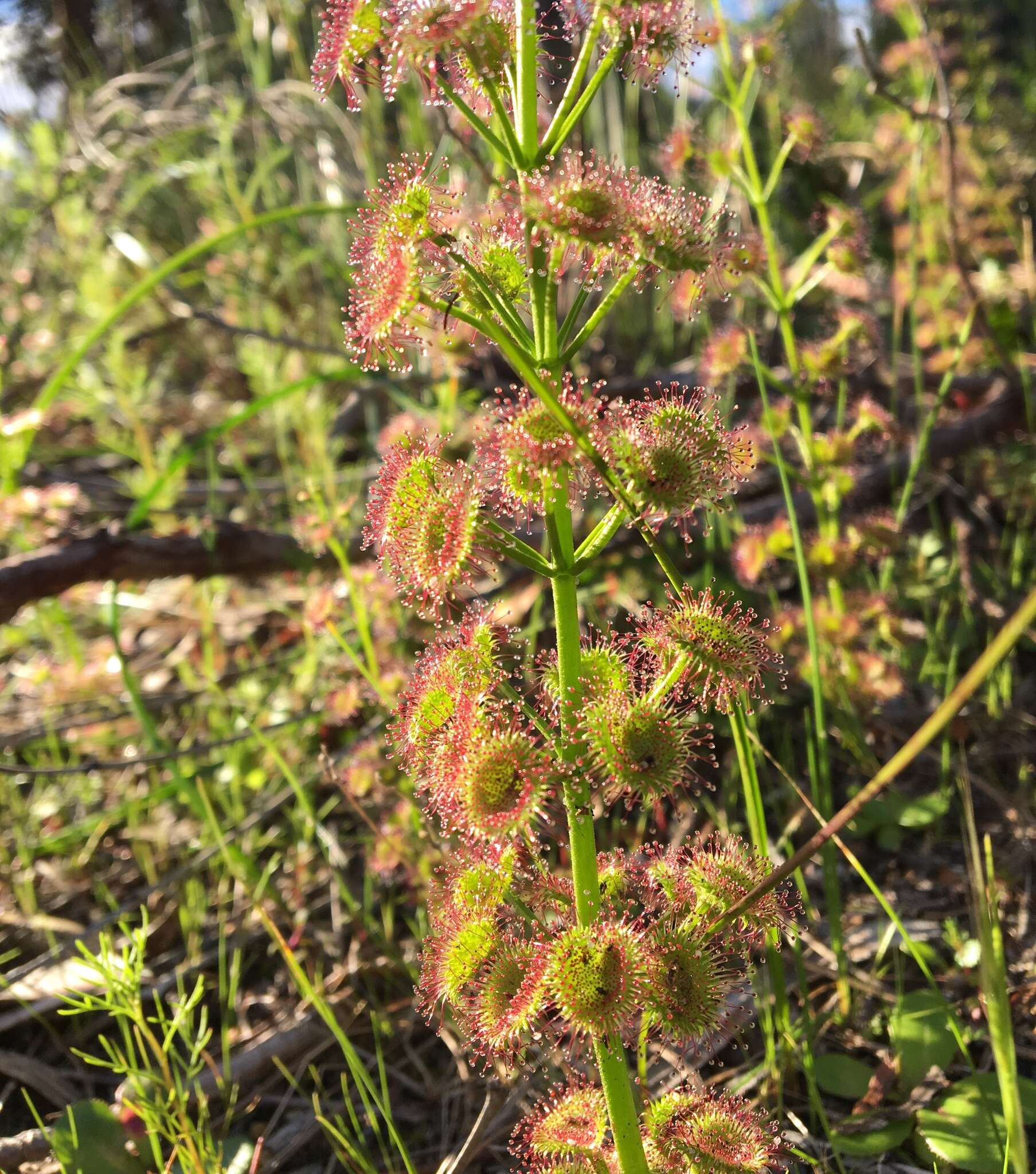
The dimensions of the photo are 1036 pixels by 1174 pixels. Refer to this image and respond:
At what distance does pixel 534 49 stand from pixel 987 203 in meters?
4.04

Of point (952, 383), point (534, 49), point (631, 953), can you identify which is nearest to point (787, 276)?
point (952, 383)

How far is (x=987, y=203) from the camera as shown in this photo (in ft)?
14.6

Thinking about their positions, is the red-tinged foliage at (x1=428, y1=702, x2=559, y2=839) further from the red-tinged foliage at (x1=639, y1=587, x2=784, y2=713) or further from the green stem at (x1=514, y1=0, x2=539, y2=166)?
the green stem at (x1=514, y1=0, x2=539, y2=166)

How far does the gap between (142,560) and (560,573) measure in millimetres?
1877

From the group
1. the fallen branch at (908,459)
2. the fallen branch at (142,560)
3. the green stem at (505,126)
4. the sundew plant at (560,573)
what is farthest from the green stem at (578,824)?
the fallen branch at (908,459)


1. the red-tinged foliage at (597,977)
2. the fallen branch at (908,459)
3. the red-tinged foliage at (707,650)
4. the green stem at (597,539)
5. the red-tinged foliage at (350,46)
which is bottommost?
the fallen branch at (908,459)

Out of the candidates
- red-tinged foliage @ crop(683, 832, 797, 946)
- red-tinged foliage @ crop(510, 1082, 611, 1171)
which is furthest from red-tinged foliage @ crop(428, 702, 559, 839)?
red-tinged foliage @ crop(510, 1082, 611, 1171)

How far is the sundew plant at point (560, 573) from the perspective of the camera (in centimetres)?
117

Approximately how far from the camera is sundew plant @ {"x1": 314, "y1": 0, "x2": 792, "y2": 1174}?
1172 millimetres

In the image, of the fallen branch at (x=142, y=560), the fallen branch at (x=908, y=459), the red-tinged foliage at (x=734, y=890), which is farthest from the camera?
the fallen branch at (x=908, y=459)

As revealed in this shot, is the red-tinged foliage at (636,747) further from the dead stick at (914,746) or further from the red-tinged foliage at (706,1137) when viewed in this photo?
the red-tinged foliage at (706,1137)

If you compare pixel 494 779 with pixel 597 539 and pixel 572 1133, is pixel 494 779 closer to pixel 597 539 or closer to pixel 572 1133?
pixel 597 539

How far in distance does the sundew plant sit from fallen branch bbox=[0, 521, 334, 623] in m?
1.56

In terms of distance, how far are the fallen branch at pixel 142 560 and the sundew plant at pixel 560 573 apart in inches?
61.6
